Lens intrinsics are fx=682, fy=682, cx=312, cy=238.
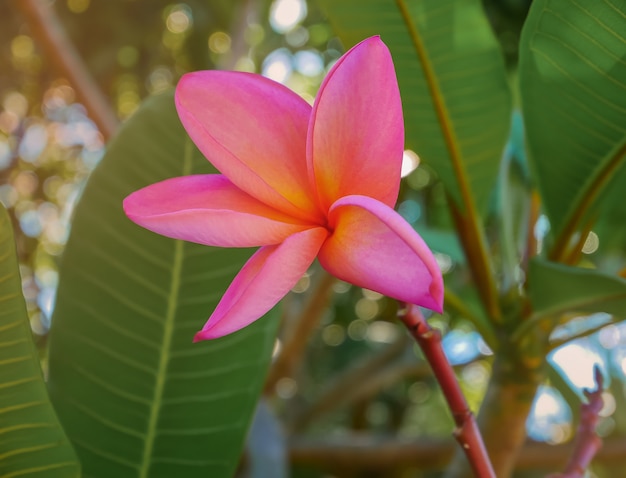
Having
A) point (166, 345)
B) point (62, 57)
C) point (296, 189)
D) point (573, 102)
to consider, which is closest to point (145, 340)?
point (166, 345)

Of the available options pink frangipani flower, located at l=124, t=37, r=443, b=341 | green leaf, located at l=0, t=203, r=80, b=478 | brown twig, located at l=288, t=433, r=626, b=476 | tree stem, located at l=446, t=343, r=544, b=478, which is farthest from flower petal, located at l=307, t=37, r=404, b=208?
brown twig, located at l=288, t=433, r=626, b=476

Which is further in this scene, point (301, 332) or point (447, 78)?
point (301, 332)

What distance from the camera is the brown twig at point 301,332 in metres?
1.48

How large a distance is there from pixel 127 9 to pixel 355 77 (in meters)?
1.96

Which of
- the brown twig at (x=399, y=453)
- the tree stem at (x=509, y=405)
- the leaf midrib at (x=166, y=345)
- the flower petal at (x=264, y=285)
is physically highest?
the flower petal at (x=264, y=285)

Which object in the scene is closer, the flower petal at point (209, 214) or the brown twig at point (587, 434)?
the flower petal at point (209, 214)

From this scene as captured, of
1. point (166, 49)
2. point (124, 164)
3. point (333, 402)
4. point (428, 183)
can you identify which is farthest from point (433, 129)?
point (166, 49)

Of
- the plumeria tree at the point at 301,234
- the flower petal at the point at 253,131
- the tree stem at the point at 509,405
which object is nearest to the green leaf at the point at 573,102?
the plumeria tree at the point at 301,234

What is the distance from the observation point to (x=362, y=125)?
0.89 ft

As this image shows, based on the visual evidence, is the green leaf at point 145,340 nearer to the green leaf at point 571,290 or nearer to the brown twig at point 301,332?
the green leaf at point 571,290

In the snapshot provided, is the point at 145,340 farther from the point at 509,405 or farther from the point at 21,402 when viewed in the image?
the point at 509,405

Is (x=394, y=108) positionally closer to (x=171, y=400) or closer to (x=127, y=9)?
(x=171, y=400)

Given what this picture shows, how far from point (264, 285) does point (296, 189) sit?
5cm

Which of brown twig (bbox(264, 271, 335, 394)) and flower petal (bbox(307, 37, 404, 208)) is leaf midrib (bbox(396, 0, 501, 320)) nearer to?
flower petal (bbox(307, 37, 404, 208))
